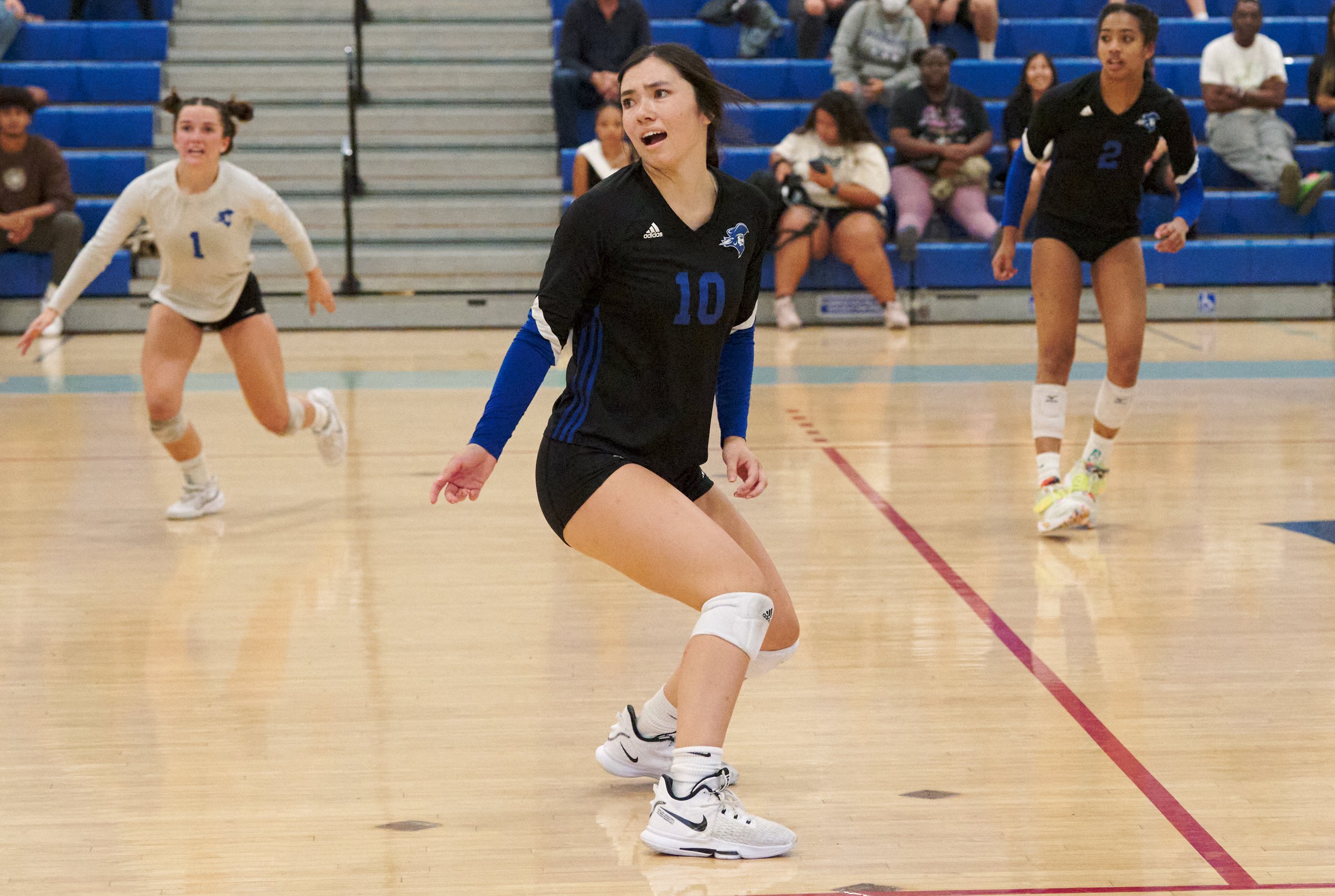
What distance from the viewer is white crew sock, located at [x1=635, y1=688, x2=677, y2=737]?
8.95ft

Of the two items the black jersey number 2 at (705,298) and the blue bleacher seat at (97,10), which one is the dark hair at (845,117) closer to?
the blue bleacher seat at (97,10)

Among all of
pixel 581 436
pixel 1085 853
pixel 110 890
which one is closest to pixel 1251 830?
pixel 1085 853

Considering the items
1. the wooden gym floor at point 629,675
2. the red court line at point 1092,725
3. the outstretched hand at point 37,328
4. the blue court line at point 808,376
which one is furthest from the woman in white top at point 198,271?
the blue court line at point 808,376

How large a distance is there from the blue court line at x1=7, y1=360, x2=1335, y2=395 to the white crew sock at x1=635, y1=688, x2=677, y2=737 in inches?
188

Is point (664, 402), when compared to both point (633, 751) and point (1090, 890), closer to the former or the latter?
point (633, 751)

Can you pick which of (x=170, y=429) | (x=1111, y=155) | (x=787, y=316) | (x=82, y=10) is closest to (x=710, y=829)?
(x=1111, y=155)

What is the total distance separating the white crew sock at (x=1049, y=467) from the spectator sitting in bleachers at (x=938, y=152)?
511 centimetres

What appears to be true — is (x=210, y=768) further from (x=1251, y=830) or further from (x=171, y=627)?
(x=1251, y=830)

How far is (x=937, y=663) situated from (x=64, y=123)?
886 cm

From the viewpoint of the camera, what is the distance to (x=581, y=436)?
8.34 feet

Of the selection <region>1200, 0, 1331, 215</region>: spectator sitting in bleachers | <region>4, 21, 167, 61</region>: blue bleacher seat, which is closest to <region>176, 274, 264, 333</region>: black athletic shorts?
<region>4, 21, 167, 61</region>: blue bleacher seat

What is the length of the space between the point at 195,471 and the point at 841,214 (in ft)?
18.4

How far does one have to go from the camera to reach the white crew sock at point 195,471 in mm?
5020

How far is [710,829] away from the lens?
2.42m
